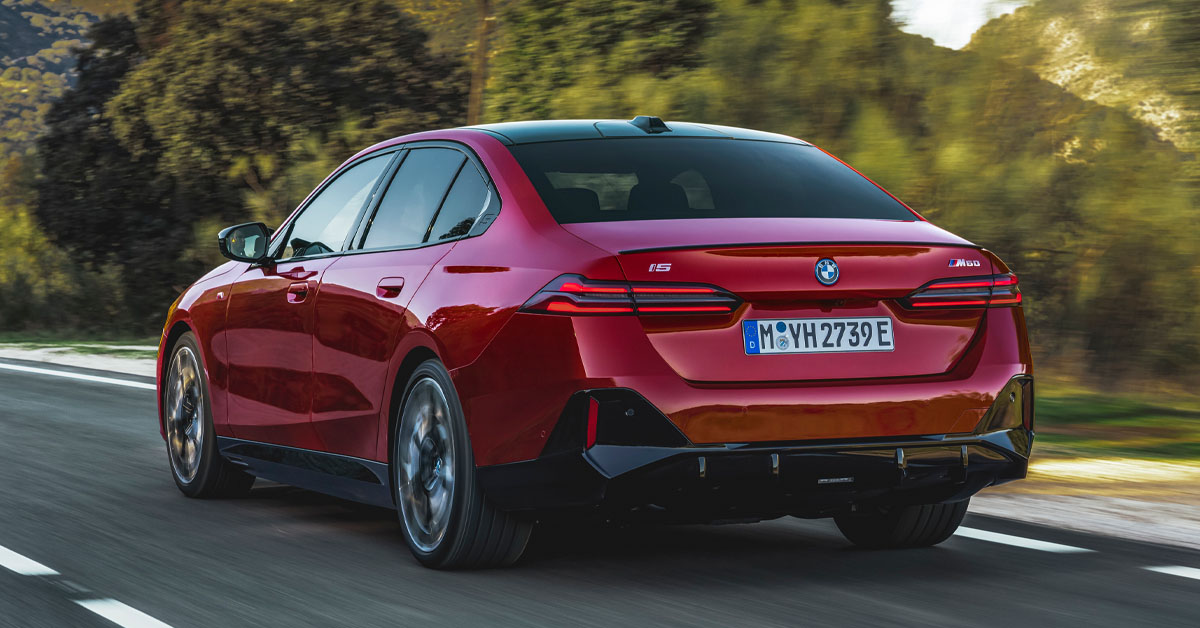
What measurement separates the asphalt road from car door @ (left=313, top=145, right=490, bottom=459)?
54cm

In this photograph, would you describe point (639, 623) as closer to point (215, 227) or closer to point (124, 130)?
point (215, 227)

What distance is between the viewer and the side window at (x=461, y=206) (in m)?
5.75

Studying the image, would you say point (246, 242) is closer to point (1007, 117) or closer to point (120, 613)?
point (120, 613)

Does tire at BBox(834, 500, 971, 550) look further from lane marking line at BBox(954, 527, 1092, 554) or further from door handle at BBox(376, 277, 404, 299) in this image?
door handle at BBox(376, 277, 404, 299)

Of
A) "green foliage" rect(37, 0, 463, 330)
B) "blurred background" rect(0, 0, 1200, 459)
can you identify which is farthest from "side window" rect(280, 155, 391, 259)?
"green foliage" rect(37, 0, 463, 330)

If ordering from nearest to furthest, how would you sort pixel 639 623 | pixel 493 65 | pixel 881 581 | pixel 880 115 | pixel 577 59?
pixel 639 623 → pixel 881 581 → pixel 880 115 → pixel 577 59 → pixel 493 65

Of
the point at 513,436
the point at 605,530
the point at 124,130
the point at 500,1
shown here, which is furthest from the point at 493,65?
the point at 513,436

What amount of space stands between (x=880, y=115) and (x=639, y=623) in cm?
932

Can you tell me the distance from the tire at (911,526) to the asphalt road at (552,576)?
0.24 ft

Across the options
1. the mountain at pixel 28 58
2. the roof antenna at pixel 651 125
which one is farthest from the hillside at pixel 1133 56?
the mountain at pixel 28 58

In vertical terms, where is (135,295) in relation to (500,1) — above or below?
below

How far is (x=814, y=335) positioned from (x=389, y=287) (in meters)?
1.75

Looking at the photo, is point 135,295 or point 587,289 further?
point 135,295

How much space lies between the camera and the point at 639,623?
4816 millimetres
